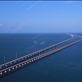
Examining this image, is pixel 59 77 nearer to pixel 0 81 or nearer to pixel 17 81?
pixel 17 81

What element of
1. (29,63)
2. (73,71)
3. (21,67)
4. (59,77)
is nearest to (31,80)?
(59,77)

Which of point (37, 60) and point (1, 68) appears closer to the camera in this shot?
point (1, 68)

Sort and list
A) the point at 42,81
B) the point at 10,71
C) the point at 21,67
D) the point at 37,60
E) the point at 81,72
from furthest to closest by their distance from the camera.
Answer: the point at 37,60
the point at 21,67
the point at 10,71
the point at 81,72
the point at 42,81

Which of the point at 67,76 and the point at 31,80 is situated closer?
the point at 31,80

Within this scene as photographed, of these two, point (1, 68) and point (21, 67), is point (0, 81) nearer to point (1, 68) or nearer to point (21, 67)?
point (1, 68)

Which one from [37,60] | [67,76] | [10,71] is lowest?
[37,60]

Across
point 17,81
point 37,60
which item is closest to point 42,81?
point 17,81

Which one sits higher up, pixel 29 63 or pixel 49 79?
pixel 49 79

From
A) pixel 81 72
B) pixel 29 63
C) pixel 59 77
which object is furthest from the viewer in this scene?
pixel 29 63

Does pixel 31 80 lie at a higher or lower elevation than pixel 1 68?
higher
